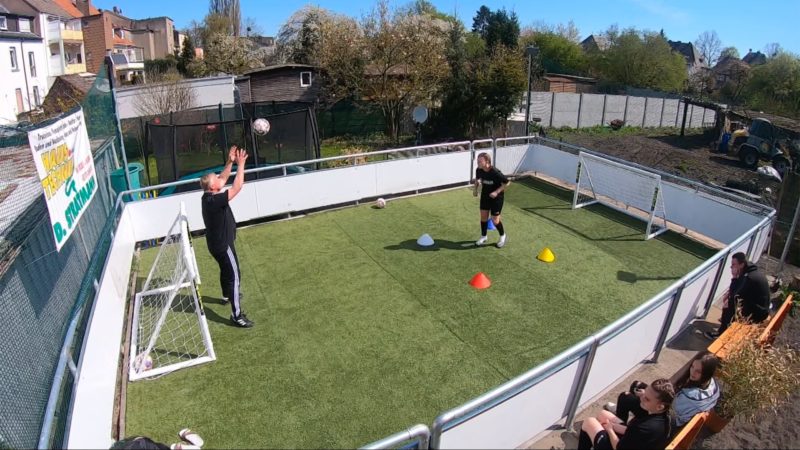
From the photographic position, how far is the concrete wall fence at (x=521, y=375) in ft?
12.7

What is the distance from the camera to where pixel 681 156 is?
20625mm

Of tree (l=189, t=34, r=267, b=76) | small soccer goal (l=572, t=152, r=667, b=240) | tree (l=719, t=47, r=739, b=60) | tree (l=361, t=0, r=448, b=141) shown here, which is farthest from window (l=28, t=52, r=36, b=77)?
tree (l=719, t=47, r=739, b=60)

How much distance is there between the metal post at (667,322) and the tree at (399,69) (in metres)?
20.9

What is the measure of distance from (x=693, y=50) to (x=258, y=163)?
296ft

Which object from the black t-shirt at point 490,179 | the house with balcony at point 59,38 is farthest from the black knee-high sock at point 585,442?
the house with balcony at point 59,38

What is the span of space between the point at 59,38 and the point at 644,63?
52.6 metres

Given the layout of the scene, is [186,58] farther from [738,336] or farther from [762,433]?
[762,433]

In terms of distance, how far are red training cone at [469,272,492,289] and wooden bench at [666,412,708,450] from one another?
145 inches

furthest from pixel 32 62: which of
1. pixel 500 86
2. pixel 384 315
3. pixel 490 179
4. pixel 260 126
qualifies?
pixel 384 315

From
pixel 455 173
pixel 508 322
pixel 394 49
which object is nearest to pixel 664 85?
pixel 394 49

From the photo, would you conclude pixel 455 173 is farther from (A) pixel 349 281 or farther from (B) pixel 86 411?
(B) pixel 86 411

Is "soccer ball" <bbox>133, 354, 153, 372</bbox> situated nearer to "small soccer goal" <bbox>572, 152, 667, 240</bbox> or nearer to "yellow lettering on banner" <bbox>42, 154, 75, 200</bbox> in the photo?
"yellow lettering on banner" <bbox>42, 154, 75, 200</bbox>

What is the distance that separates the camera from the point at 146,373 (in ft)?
18.4

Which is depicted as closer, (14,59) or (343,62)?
(343,62)
